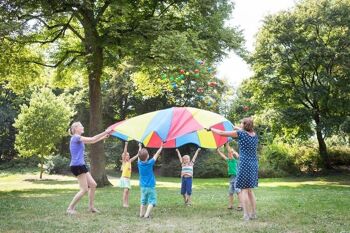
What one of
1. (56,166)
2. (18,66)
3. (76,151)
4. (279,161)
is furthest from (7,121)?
(76,151)

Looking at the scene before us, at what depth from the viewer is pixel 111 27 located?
809 inches

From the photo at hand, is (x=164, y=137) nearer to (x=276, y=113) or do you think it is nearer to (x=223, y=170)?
(x=276, y=113)

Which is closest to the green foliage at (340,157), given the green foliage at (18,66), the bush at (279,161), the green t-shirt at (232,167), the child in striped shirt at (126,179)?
the bush at (279,161)

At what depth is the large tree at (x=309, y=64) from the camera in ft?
99.3

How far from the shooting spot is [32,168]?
156ft

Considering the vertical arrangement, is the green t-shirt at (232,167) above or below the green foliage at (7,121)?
below

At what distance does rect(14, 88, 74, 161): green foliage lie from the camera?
33719mm

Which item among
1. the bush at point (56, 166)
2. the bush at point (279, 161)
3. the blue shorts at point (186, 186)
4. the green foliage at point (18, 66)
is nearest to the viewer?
the blue shorts at point (186, 186)

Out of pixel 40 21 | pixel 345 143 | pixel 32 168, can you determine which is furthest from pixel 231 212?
pixel 32 168

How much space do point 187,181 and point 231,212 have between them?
2.40 metres

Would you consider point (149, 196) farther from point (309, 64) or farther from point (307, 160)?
point (307, 160)

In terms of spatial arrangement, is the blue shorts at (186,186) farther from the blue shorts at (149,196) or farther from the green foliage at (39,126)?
the green foliage at (39,126)

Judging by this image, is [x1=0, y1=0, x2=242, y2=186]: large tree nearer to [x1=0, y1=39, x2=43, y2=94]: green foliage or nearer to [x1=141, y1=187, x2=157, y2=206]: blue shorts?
[x1=0, y1=39, x2=43, y2=94]: green foliage

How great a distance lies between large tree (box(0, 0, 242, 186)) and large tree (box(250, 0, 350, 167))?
378 inches
